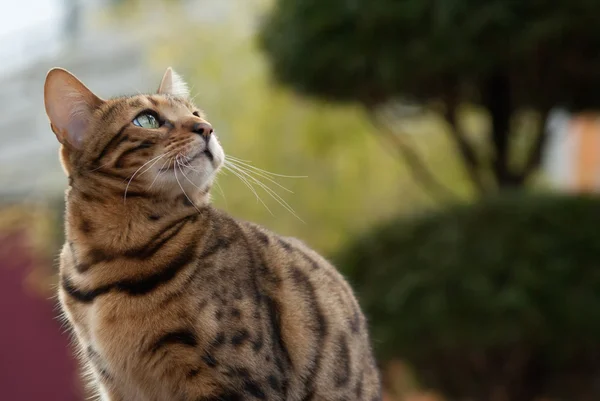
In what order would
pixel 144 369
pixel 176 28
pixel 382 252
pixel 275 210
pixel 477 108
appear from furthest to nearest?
pixel 176 28 < pixel 275 210 < pixel 477 108 < pixel 382 252 < pixel 144 369

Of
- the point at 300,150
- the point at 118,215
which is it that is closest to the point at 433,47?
the point at 300,150

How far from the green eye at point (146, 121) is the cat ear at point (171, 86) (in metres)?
0.18

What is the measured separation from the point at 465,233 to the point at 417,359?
0.51 meters

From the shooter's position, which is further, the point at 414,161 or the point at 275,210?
the point at 275,210

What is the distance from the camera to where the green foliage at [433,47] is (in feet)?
8.98

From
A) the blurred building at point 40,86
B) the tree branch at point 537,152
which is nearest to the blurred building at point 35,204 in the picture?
the blurred building at point 40,86

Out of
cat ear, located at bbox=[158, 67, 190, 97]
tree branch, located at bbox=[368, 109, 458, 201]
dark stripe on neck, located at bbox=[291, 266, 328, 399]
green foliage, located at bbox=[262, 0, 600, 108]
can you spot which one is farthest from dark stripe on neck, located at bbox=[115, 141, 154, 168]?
tree branch, located at bbox=[368, 109, 458, 201]

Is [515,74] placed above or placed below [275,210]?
above

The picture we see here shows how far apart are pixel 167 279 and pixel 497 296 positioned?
1.59 m

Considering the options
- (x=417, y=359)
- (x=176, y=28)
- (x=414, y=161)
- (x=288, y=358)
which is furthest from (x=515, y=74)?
(x=176, y=28)

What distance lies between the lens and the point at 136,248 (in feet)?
5.01

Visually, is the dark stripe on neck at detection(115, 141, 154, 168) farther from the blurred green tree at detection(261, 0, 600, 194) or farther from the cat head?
the blurred green tree at detection(261, 0, 600, 194)

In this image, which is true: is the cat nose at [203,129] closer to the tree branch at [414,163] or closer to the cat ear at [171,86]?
the cat ear at [171,86]

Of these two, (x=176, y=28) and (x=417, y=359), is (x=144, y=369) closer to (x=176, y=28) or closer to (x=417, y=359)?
(x=417, y=359)
